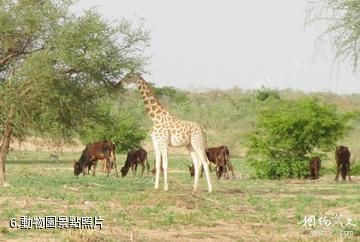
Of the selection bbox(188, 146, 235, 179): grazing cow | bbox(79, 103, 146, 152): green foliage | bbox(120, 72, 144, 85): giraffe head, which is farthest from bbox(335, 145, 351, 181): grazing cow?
bbox(79, 103, 146, 152): green foliage

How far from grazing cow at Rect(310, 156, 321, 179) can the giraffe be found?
29.3 ft

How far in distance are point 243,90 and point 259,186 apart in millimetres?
72477

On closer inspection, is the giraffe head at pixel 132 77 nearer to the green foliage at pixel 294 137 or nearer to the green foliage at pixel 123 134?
the green foliage at pixel 294 137

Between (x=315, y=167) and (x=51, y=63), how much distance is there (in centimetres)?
1265

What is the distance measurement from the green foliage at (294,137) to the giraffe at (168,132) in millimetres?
9867

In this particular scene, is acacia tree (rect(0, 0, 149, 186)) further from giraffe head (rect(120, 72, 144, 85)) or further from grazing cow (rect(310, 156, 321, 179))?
grazing cow (rect(310, 156, 321, 179))

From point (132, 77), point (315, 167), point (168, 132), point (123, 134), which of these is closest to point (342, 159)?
point (315, 167)

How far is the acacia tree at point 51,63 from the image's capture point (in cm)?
2058

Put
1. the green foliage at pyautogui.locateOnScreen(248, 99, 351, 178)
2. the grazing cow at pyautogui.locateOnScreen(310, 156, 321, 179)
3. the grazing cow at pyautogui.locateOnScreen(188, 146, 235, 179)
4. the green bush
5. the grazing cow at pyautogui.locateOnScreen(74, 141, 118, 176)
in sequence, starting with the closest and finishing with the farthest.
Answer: the grazing cow at pyautogui.locateOnScreen(188, 146, 235, 179), the grazing cow at pyautogui.locateOnScreen(310, 156, 321, 179), the grazing cow at pyautogui.locateOnScreen(74, 141, 118, 176), the green foliage at pyautogui.locateOnScreen(248, 99, 351, 178), the green bush

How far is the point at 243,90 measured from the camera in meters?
97.4

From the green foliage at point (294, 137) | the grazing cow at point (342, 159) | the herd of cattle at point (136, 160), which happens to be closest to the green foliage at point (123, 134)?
the herd of cattle at point (136, 160)

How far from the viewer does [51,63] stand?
20500 mm

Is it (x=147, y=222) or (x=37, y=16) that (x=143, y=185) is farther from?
(x=147, y=222)

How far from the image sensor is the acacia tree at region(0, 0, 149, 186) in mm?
20578
